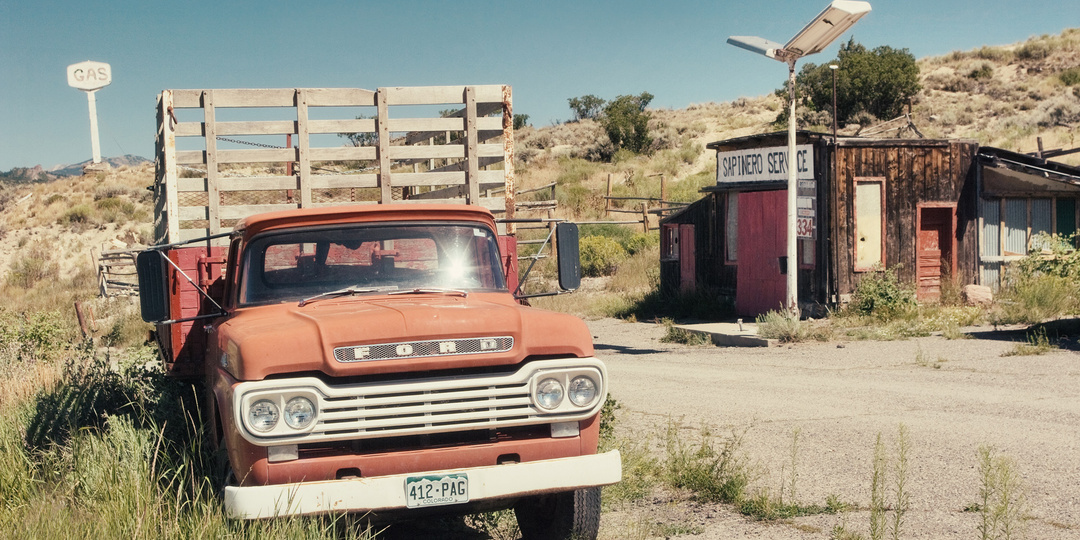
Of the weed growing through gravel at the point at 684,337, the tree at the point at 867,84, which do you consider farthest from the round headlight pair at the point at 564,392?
the tree at the point at 867,84

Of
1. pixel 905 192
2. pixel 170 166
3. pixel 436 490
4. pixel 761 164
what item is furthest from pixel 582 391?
pixel 905 192

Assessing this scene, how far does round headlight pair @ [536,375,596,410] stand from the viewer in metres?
4.90

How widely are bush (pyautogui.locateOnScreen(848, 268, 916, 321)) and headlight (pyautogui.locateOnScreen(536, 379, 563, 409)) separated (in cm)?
1475

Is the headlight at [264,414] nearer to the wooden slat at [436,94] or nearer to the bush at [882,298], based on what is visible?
the wooden slat at [436,94]

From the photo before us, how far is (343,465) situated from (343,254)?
1.63m

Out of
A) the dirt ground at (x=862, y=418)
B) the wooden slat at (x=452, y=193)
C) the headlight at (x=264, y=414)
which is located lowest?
the dirt ground at (x=862, y=418)

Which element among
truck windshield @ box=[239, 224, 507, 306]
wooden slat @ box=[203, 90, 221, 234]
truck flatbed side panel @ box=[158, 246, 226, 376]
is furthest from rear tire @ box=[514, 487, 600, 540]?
wooden slat @ box=[203, 90, 221, 234]

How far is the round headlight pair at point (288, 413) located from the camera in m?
4.54

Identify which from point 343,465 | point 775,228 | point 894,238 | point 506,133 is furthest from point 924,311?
point 343,465

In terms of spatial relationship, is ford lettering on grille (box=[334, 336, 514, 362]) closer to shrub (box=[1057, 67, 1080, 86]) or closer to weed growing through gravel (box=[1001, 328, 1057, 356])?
weed growing through gravel (box=[1001, 328, 1057, 356])

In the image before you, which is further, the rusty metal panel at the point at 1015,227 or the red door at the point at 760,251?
the rusty metal panel at the point at 1015,227

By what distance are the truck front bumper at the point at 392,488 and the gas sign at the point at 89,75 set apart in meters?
67.4

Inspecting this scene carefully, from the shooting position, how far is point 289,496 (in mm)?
4426

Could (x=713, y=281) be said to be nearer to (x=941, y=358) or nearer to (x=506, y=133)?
(x=941, y=358)
